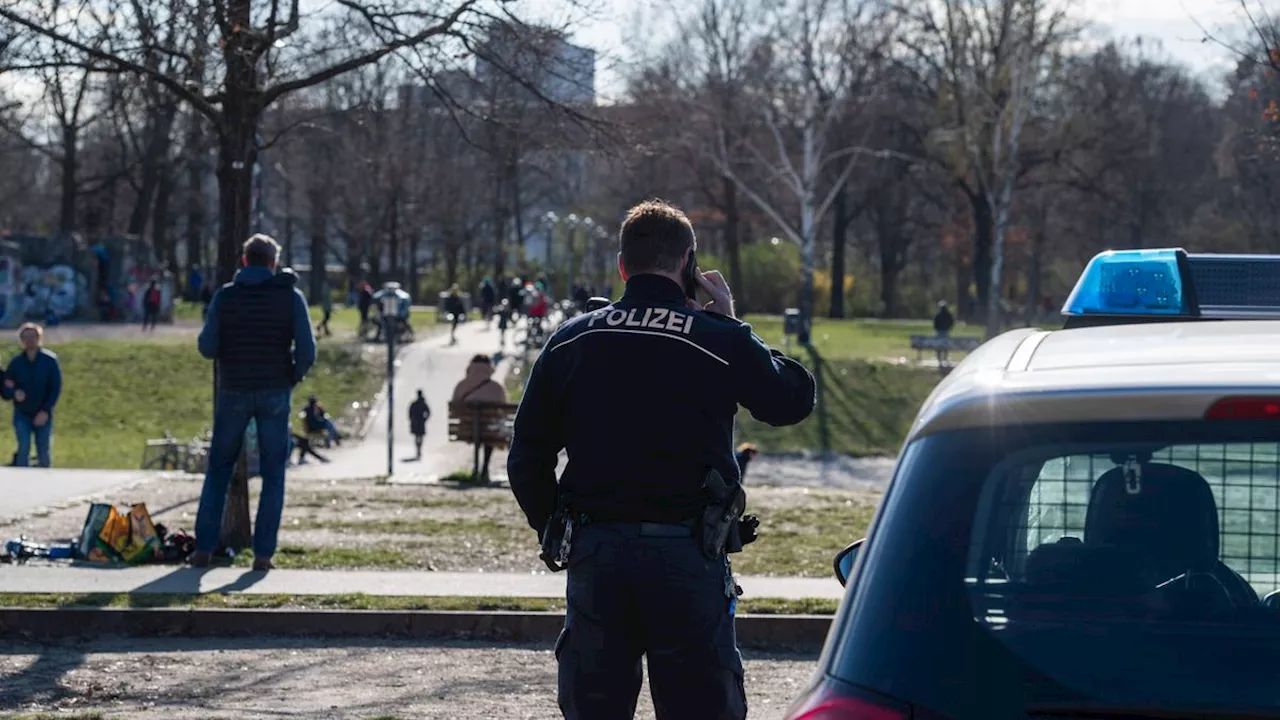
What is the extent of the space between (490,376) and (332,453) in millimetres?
9952

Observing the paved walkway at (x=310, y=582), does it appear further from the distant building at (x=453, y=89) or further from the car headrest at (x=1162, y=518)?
the car headrest at (x=1162, y=518)

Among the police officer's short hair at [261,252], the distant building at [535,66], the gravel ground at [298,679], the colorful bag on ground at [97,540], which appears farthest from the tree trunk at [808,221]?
the gravel ground at [298,679]

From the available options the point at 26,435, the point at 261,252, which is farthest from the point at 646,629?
the point at 26,435

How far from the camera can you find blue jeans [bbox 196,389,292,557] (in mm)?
10273

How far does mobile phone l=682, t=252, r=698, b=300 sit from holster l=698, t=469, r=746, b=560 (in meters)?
0.54

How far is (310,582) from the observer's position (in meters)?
10.4

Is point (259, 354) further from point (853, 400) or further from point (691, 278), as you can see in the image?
point (853, 400)

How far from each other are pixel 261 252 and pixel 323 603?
201 centimetres

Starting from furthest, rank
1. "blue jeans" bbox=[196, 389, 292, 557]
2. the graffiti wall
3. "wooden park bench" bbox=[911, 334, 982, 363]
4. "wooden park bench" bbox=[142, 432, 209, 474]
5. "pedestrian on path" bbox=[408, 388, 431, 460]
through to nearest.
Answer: the graffiti wall
"wooden park bench" bbox=[911, 334, 982, 363]
"pedestrian on path" bbox=[408, 388, 431, 460]
"wooden park bench" bbox=[142, 432, 209, 474]
"blue jeans" bbox=[196, 389, 292, 557]

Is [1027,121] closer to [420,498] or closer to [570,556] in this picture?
[420,498]

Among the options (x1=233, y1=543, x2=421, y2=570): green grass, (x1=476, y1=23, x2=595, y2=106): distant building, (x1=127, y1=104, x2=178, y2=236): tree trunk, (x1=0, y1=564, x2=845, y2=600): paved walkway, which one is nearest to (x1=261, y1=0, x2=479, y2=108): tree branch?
(x1=476, y1=23, x2=595, y2=106): distant building

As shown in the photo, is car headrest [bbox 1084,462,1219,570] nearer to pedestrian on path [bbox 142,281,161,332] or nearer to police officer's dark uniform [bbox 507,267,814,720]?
police officer's dark uniform [bbox 507,267,814,720]

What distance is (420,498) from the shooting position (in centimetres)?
1625

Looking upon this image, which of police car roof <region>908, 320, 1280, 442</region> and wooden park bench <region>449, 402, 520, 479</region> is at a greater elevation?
police car roof <region>908, 320, 1280, 442</region>
